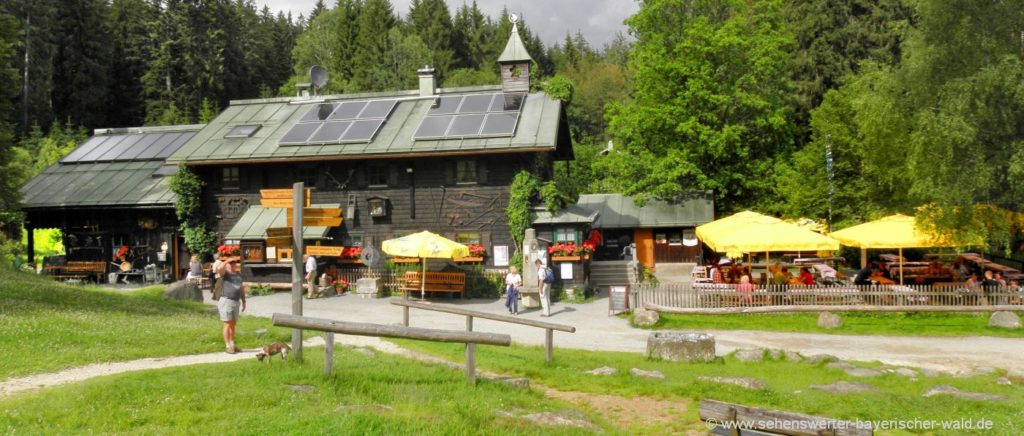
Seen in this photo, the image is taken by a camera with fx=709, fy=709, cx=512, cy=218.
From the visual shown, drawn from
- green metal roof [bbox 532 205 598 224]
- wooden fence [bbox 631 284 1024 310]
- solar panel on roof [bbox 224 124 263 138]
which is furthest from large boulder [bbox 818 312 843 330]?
solar panel on roof [bbox 224 124 263 138]

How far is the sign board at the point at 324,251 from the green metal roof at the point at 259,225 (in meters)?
0.48

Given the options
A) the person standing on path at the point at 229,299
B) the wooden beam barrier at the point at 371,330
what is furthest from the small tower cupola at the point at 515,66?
the wooden beam barrier at the point at 371,330

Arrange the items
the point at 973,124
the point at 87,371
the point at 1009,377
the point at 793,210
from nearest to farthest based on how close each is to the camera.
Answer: the point at 87,371
the point at 1009,377
the point at 973,124
the point at 793,210

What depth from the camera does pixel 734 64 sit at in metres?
35.5

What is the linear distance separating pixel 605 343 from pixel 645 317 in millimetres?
3143

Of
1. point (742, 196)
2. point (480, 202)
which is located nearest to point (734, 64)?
point (742, 196)

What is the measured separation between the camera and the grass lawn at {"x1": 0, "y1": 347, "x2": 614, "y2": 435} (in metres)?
7.61

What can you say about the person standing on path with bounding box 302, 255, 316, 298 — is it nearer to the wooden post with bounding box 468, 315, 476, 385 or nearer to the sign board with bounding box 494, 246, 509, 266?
the sign board with bounding box 494, 246, 509, 266

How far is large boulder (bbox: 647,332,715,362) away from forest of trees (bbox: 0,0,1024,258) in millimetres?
11352

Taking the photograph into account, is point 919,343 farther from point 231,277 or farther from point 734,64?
point 734,64

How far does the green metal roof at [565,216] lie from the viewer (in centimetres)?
2798

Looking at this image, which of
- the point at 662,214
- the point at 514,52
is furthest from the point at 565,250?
the point at 514,52

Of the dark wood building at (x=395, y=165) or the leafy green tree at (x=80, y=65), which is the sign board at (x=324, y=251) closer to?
the dark wood building at (x=395, y=165)

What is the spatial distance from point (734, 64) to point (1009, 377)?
81.7 ft
